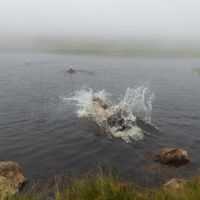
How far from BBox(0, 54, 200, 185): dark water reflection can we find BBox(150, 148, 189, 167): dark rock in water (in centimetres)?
48

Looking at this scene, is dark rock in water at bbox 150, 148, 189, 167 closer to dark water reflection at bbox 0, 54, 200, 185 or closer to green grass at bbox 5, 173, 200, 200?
dark water reflection at bbox 0, 54, 200, 185

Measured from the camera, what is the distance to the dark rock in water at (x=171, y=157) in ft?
56.0

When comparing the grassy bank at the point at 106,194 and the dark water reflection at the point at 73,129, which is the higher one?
the grassy bank at the point at 106,194

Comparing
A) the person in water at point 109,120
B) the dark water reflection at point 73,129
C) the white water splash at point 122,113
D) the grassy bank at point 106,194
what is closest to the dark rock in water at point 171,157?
the dark water reflection at point 73,129

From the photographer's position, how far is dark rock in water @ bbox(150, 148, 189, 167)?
17.1 metres

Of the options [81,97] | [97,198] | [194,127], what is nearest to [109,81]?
[81,97]

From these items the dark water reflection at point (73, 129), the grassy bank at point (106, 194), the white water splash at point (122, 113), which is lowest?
the dark water reflection at point (73, 129)

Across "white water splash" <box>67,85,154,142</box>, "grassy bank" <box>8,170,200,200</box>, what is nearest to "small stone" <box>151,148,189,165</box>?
"white water splash" <box>67,85,154,142</box>

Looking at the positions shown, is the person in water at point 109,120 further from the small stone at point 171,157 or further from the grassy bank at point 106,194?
the grassy bank at point 106,194

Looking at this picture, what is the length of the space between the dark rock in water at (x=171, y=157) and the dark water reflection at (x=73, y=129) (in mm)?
476

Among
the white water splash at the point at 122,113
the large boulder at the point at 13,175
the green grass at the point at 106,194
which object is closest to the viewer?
the green grass at the point at 106,194

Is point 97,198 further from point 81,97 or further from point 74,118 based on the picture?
point 81,97

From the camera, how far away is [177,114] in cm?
2642

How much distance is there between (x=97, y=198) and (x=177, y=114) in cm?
1780
